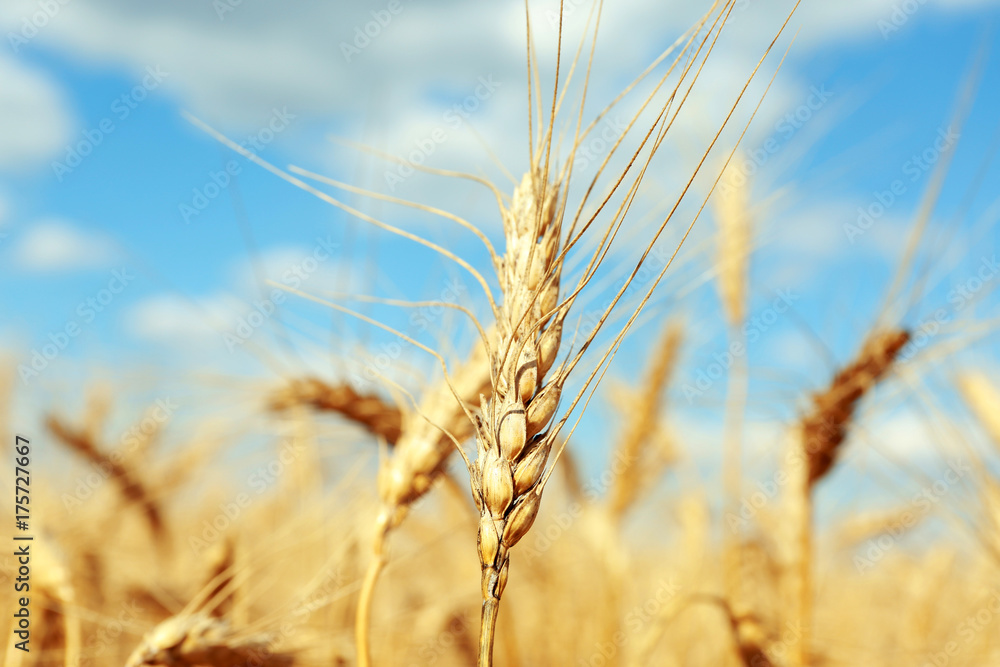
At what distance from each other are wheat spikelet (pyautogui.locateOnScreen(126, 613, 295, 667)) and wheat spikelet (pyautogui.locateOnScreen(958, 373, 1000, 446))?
2.68m

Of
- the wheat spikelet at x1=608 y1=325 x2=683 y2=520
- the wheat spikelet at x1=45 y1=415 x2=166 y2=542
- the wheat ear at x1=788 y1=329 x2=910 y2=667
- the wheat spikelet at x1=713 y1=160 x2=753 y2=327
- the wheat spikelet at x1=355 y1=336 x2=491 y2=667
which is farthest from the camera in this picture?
the wheat spikelet at x1=608 y1=325 x2=683 y2=520

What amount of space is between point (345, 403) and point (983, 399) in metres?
2.51

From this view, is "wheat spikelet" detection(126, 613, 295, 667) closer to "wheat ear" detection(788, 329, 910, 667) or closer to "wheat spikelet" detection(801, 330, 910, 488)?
"wheat ear" detection(788, 329, 910, 667)

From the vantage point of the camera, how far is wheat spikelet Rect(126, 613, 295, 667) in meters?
1.44

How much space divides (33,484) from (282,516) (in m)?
1.09

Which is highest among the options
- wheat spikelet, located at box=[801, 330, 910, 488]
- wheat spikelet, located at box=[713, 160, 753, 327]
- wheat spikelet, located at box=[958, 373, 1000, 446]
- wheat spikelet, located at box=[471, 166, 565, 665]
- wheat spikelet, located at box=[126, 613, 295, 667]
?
wheat spikelet, located at box=[713, 160, 753, 327]

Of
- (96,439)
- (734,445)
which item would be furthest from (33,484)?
(734,445)

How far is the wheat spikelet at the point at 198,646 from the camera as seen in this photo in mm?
1444

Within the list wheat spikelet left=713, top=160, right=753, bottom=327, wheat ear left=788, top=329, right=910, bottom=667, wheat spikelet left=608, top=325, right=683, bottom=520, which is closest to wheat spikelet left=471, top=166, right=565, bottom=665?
wheat ear left=788, top=329, right=910, bottom=667

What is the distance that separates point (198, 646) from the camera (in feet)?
4.77

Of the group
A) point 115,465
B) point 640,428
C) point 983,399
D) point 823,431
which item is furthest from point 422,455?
point 983,399

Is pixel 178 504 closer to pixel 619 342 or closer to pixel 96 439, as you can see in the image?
pixel 96 439

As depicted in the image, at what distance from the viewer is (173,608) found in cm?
225

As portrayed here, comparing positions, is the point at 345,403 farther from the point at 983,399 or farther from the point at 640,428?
the point at 983,399
